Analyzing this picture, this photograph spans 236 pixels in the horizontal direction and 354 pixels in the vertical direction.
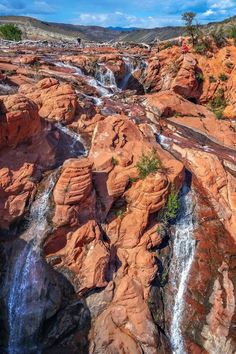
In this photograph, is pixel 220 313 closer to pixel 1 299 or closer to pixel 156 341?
pixel 156 341

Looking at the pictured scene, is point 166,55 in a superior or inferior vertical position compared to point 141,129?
superior

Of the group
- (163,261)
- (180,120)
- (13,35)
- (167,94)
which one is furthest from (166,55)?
(13,35)

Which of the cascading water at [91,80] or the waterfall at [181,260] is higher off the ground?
the cascading water at [91,80]

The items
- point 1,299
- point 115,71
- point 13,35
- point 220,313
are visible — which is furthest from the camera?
point 13,35

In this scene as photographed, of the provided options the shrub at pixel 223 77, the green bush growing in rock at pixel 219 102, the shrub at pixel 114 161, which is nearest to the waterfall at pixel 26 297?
the shrub at pixel 114 161

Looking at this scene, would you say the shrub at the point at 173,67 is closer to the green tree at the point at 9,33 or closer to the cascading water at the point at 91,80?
the cascading water at the point at 91,80

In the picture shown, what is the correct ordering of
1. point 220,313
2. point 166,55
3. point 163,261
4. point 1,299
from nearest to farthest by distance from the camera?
point 1,299 → point 220,313 → point 163,261 → point 166,55

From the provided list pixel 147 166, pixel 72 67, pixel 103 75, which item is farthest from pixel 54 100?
pixel 103 75

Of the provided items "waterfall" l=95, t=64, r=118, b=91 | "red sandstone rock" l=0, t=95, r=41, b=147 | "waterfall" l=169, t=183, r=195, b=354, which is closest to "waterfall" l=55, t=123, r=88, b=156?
"red sandstone rock" l=0, t=95, r=41, b=147
